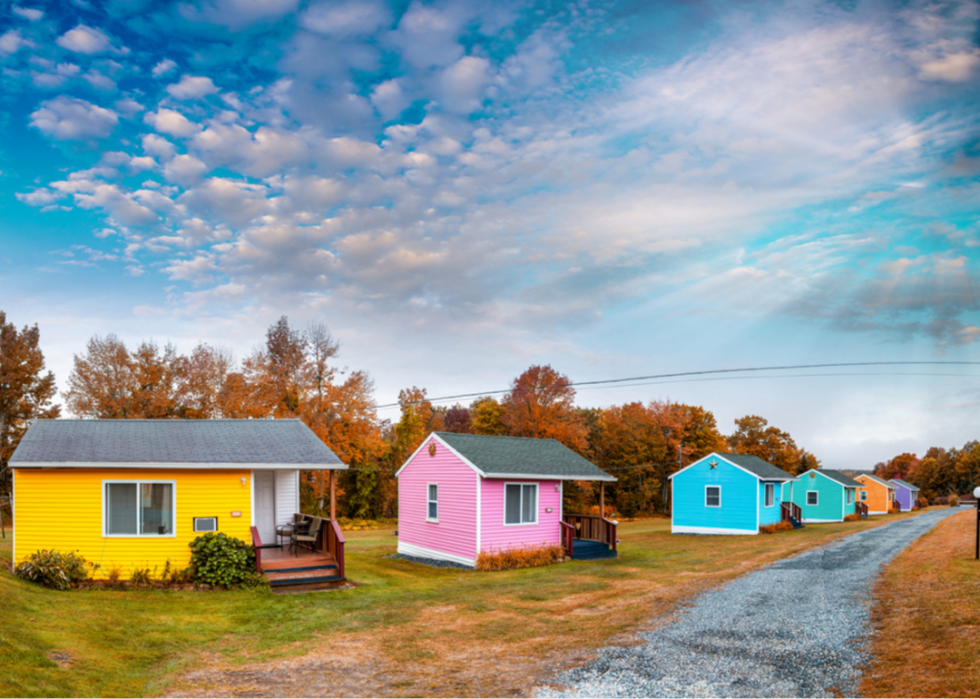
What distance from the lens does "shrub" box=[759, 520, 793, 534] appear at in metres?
31.8

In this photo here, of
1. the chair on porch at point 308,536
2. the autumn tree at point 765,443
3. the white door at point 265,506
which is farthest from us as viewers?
the autumn tree at point 765,443

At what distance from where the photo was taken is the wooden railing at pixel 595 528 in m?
22.0

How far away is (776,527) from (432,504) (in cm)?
2167

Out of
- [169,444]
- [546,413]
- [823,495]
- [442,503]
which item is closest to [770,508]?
[546,413]

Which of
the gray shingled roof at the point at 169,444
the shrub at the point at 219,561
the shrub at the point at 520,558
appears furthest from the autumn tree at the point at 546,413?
the shrub at the point at 219,561

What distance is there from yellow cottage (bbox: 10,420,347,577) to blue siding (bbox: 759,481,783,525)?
25.3 m

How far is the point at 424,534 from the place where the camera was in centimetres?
2145

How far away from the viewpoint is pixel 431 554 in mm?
20984

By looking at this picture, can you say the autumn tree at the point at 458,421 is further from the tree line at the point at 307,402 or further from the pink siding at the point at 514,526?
the pink siding at the point at 514,526

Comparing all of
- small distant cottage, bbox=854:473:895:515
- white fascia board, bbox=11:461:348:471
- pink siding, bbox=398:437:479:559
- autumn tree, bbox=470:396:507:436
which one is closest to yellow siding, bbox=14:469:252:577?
white fascia board, bbox=11:461:348:471

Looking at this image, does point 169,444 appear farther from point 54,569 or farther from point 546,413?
point 546,413

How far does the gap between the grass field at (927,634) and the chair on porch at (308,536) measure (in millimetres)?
12369

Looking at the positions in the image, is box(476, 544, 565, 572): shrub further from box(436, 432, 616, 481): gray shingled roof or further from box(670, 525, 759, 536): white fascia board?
box(670, 525, 759, 536): white fascia board

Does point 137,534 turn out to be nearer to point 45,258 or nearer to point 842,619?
point 45,258
